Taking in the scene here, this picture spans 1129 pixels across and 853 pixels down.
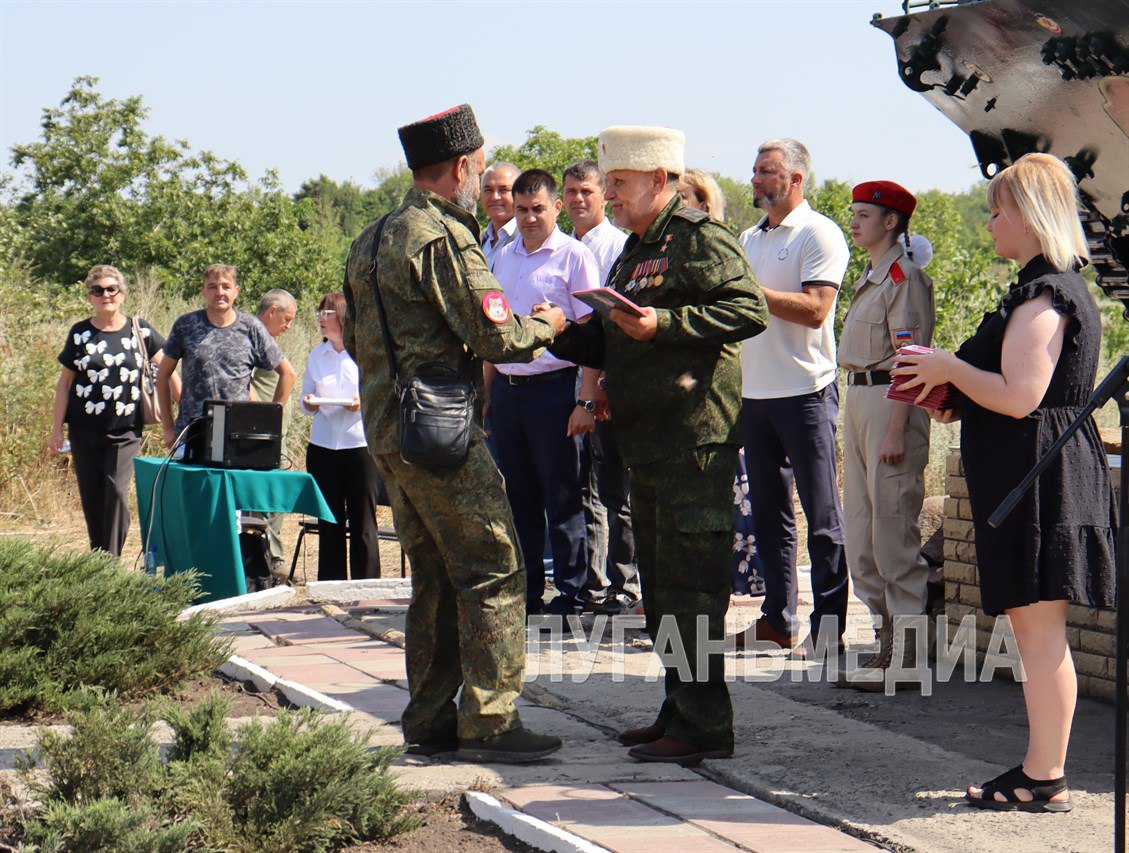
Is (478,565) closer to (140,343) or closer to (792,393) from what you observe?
(792,393)

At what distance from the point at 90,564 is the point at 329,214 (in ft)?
157

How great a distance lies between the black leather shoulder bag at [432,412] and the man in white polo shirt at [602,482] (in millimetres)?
2907

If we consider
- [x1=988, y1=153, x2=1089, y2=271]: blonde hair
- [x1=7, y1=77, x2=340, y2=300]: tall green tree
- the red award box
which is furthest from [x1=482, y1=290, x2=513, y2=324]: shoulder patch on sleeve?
[x1=7, y1=77, x2=340, y2=300]: tall green tree

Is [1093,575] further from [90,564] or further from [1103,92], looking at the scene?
[90,564]

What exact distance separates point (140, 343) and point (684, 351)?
5657 mm

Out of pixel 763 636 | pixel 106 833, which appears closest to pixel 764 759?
pixel 763 636

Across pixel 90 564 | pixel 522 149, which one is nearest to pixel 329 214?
pixel 522 149

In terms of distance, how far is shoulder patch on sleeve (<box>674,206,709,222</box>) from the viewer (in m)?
4.62

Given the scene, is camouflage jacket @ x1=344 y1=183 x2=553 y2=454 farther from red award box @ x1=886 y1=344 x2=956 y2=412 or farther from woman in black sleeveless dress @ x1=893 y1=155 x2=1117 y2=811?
woman in black sleeveless dress @ x1=893 y1=155 x2=1117 y2=811

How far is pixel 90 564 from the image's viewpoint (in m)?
5.85

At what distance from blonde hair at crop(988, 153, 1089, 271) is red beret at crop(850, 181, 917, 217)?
160 cm

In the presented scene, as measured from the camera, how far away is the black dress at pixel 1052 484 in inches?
157

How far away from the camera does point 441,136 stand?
4516 mm

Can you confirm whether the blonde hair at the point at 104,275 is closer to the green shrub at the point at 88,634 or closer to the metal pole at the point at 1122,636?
the green shrub at the point at 88,634
